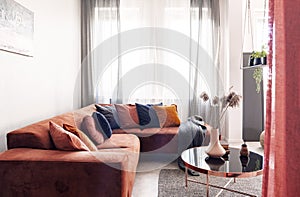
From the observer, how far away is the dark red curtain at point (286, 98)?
0.67 m

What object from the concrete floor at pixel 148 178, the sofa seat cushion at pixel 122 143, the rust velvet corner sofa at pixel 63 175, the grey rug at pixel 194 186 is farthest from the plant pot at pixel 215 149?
the rust velvet corner sofa at pixel 63 175

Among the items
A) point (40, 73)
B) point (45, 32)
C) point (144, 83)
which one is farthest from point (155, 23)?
point (40, 73)

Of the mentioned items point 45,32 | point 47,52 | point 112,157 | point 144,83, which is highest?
point 45,32

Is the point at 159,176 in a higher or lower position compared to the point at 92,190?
lower

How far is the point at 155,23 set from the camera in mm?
5102

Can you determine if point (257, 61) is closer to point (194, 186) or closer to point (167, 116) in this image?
point (167, 116)

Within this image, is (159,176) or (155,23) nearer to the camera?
(159,176)

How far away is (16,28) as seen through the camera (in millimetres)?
2541

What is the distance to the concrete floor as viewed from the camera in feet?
8.48

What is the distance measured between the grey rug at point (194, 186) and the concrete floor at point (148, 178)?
0.23 ft

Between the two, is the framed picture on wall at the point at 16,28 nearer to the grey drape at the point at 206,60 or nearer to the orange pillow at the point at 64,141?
the orange pillow at the point at 64,141

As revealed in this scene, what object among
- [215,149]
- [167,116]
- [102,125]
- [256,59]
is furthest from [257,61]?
[102,125]

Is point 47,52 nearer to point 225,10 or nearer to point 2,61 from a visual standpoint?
point 2,61

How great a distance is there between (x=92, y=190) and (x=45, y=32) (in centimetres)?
239
